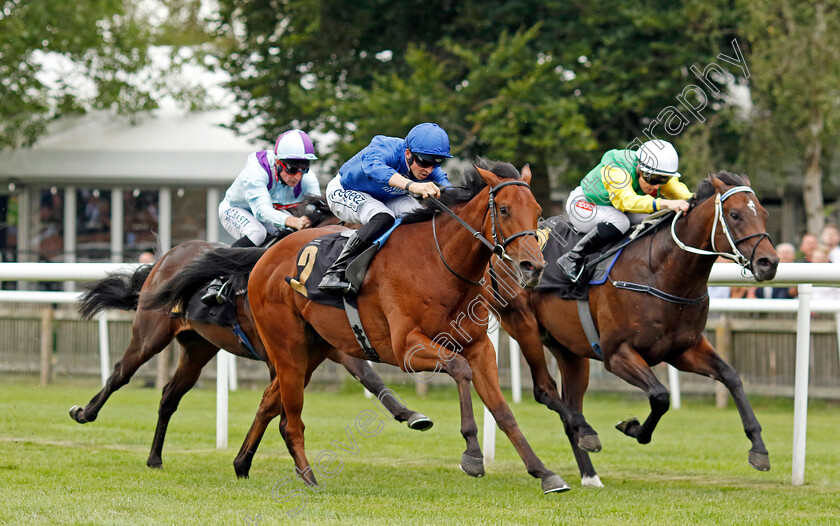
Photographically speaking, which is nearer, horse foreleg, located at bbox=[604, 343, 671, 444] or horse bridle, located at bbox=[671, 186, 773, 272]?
horse bridle, located at bbox=[671, 186, 773, 272]

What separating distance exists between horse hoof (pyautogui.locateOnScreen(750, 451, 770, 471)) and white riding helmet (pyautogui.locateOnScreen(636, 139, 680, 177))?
176 cm

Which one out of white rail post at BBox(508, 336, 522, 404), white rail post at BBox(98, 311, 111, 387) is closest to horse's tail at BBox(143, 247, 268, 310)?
white rail post at BBox(98, 311, 111, 387)

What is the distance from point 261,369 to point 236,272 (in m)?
5.76

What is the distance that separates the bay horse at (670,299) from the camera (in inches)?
Result: 224

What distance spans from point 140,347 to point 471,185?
9.28ft

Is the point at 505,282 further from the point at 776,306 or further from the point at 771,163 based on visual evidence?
the point at 771,163

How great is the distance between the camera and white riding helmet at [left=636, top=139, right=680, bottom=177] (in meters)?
6.34

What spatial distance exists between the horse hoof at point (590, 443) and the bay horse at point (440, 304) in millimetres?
873

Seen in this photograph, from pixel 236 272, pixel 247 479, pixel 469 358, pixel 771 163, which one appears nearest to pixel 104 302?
pixel 236 272

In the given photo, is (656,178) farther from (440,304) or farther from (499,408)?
(499,408)

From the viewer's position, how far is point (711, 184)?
241 inches

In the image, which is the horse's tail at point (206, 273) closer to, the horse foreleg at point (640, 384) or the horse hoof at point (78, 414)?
the horse hoof at point (78, 414)

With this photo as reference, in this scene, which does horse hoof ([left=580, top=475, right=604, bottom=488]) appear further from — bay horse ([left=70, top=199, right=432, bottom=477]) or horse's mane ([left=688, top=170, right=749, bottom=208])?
horse's mane ([left=688, top=170, right=749, bottom=208])

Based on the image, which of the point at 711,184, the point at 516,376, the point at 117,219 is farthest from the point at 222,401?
the point at 117,219
